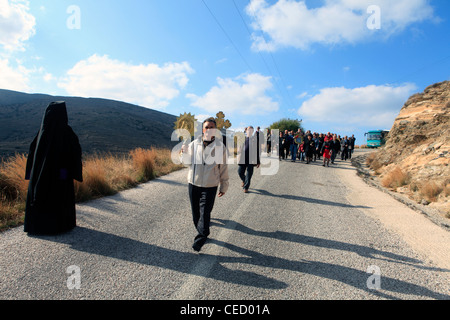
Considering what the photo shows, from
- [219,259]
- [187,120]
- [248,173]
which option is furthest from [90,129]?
[219,259]

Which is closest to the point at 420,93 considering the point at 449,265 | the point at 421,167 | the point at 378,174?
the point at 378,174

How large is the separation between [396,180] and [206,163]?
31.5ft

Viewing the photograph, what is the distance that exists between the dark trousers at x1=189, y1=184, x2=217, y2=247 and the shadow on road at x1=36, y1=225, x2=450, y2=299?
0.25 m

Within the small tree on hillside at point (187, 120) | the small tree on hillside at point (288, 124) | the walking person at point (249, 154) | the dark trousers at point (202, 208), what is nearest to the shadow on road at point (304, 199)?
the walking person at point (249, 154)

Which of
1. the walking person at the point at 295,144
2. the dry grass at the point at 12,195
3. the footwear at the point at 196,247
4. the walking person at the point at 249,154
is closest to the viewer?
the footwear at the point at 196,247

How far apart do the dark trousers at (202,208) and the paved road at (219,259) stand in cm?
23

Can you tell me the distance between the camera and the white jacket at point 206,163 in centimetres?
374

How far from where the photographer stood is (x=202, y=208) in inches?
148

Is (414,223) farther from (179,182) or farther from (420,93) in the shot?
(420,93)

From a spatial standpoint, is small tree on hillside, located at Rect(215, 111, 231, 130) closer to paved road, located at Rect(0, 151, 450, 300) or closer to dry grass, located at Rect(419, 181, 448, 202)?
dry grass, located at Rect(419, 181, 448, 202)

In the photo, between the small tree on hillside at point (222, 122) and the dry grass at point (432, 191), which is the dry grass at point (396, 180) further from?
the small tree on hillside at point (222, 122)

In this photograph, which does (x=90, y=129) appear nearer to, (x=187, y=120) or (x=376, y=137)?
(x=187, y=120)

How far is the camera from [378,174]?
1381cm

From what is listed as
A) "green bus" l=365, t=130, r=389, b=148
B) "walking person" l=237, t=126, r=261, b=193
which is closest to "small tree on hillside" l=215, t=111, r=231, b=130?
"walking person" l=237, t=126, r=261, b=193
